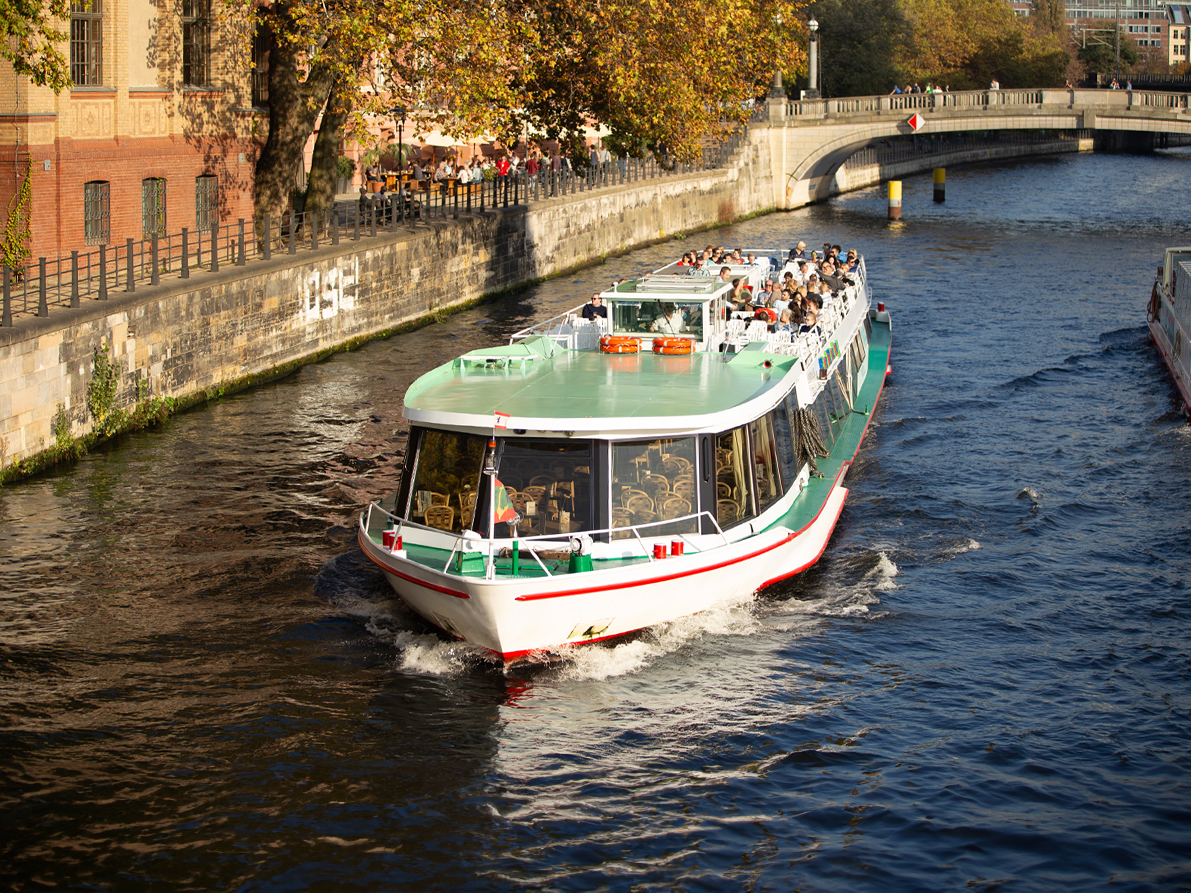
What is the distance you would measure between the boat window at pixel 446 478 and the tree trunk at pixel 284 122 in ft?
67.6

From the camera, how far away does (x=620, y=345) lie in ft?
69.9

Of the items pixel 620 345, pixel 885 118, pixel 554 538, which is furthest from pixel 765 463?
pixel 885 118

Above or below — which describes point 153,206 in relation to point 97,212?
above

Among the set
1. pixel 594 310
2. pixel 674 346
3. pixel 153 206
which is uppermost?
pixel 153 206

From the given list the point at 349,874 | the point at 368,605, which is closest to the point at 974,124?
the point at 368,605

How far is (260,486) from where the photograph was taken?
939 inches

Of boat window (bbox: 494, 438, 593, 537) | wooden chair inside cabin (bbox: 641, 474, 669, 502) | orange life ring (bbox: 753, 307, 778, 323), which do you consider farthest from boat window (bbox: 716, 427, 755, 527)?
orange life ring (bbox: 753, 307, 778, 323)

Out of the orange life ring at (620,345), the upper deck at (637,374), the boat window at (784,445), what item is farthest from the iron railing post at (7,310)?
the boat window at (784,445)

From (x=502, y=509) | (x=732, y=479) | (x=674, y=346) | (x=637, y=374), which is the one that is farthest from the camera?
(x=674, y=346)

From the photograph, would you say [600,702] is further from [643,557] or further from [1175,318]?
[1175,318]

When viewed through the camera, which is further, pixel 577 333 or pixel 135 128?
pixel 135 128

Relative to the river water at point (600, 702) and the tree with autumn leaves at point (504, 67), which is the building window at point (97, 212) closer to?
the tree with autumn leaves at point (504, 67)

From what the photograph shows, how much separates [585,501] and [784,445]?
4.44 meters

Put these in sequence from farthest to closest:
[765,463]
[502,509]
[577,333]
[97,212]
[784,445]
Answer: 1. [97,212]
2. [577,333]
3. [784,445]
4. [765,463]
5. [502,509]
